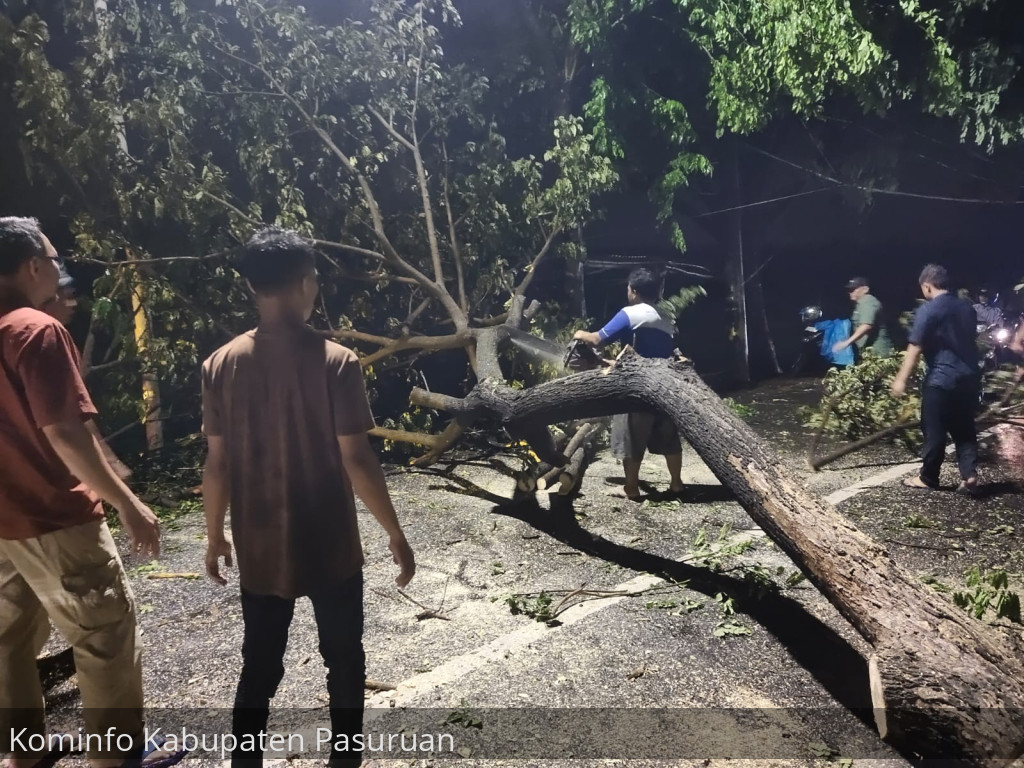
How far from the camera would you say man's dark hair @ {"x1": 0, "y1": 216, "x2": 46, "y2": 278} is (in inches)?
79.4

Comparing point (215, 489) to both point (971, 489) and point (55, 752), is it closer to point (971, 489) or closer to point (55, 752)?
point (55, 752)

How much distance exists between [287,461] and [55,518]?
0.75 metres

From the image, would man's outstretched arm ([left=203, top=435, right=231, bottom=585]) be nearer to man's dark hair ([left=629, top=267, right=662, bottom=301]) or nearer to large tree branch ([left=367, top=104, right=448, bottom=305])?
man's dark hair ([left=629, top=267, right=662, bottom=301])

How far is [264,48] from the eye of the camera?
6.61m

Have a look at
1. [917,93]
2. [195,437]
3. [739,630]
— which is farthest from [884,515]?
[917,93]

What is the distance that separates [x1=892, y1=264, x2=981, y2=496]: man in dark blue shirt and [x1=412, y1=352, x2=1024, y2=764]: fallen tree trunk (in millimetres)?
1819

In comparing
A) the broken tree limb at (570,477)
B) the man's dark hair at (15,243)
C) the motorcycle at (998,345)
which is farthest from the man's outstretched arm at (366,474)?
the motorcycle at (998,345)

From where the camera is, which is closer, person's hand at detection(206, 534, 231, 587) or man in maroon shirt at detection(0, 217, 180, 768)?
man in maroon shirt at detection(0, 217, 180, 768)

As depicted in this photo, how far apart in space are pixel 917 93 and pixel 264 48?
24.7 feet

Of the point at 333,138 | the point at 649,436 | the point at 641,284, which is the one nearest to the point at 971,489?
the point at 649,436

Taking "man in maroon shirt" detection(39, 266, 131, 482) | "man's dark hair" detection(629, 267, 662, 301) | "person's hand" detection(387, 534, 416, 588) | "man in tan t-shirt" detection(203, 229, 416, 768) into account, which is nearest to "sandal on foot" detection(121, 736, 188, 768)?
"man in tan t-shirt" detection(203, 229, 416, 768)

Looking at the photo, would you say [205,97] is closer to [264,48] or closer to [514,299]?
[264,48]

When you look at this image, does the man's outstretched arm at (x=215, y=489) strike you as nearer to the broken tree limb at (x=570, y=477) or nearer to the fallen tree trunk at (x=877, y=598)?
the fallen tree trunk at (x=877, y=598)

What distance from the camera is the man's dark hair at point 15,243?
2016 mm
